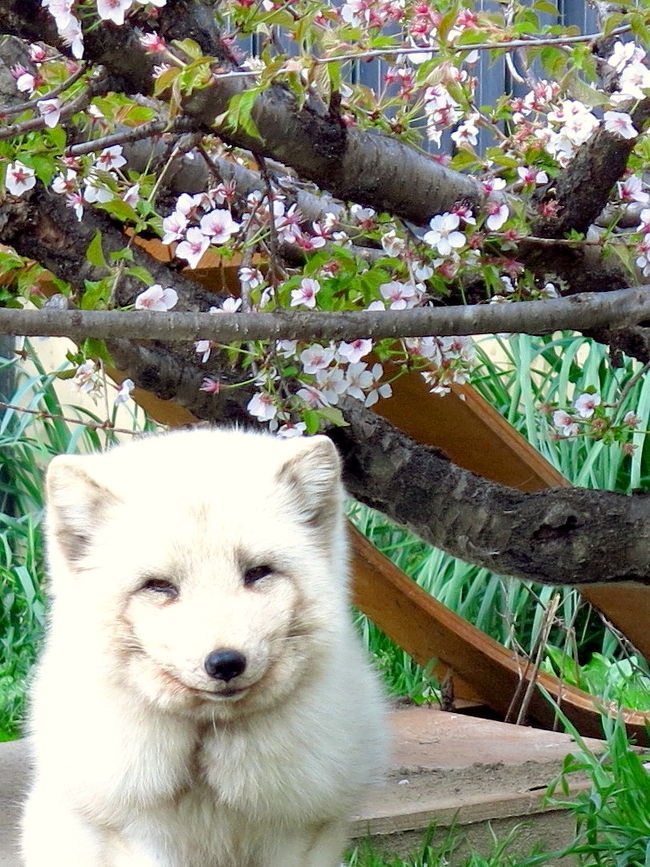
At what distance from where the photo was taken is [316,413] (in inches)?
105

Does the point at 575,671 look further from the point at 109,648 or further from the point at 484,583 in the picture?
the point at 109,648

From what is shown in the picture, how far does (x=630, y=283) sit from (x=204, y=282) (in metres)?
1.25

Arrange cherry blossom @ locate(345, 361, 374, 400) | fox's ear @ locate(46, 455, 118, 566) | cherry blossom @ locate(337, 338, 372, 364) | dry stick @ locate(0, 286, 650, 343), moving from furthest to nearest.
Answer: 1. cherry blossom @ locate(345, 361, 374, 400)
2. cherry blossom @ locate(337, 338, 372, 364)
3. fox's ear @ locate(46, 455, 118, 566)
4. dry stick @ locate(0, 286, 650, 343)

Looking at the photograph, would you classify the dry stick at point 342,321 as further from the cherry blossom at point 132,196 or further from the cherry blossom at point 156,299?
the cherry blossom at point 132,196

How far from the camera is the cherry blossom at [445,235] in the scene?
255cm

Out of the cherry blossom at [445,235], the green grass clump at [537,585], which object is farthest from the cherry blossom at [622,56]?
the green grass clump at [537,585]

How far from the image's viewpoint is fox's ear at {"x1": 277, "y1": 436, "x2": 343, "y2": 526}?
2.26 metres

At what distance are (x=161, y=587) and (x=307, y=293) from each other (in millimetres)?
776

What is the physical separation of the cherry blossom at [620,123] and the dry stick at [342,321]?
0.30 metres

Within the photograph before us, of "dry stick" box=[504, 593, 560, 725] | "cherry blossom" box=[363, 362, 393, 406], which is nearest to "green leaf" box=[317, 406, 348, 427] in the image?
"cherry blossom" box=[363, 362, 393, 406]

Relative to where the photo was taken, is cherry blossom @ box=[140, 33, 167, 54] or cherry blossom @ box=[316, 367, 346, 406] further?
cherry blossom @ box=[316, 367, 346, 406]

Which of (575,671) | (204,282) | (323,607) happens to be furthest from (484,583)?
(323,607)

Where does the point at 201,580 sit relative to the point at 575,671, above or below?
above

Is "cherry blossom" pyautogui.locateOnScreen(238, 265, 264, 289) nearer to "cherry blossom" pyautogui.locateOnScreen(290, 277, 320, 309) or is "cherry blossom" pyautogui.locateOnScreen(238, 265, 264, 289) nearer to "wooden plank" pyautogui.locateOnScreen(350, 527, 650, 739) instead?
"cherry blossom" pyautogui.locateOnScreen(290, 277, 320, 309)
